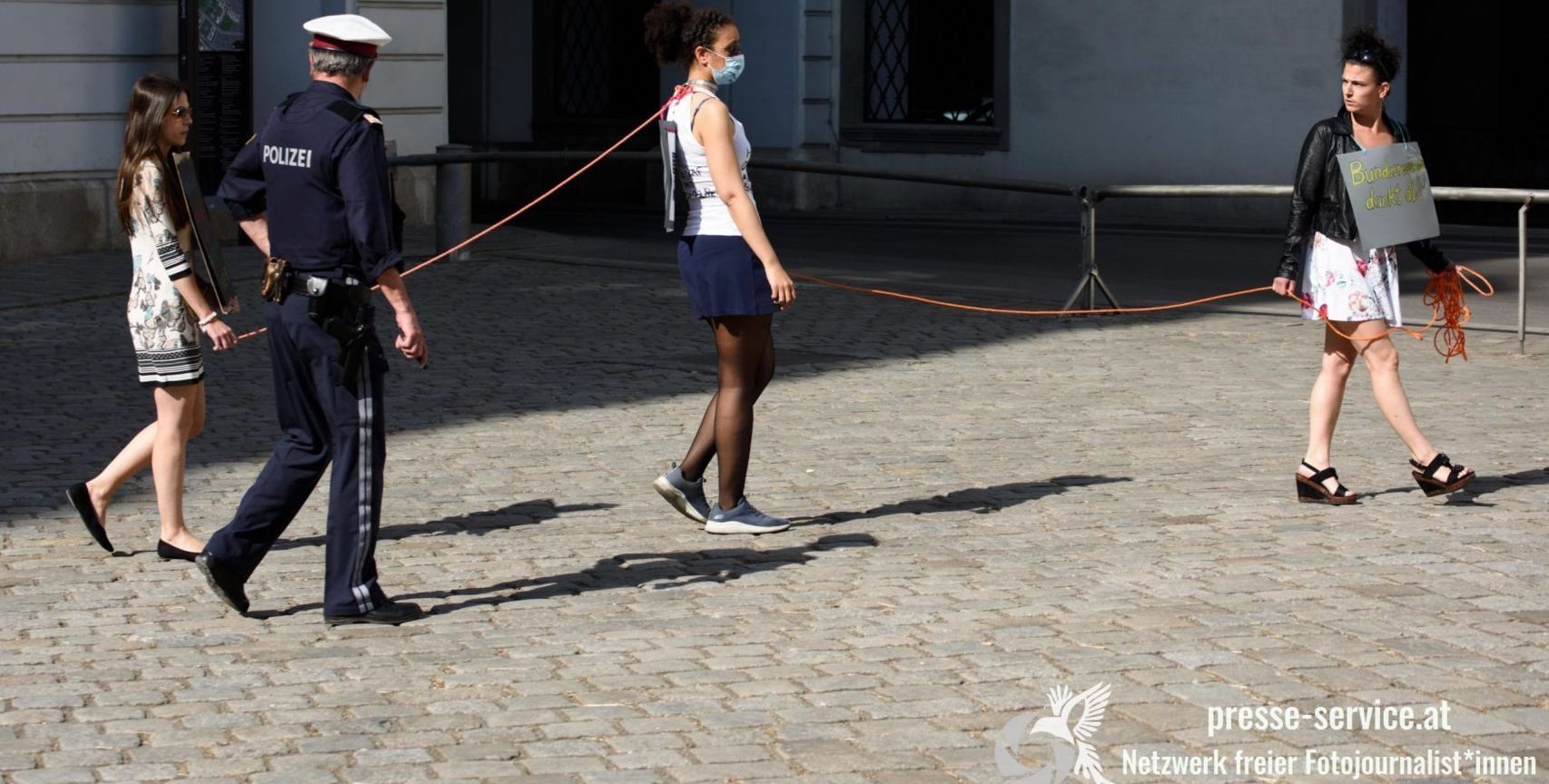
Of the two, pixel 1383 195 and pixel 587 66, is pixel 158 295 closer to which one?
pixel 1383 195

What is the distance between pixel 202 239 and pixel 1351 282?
4.04 metres

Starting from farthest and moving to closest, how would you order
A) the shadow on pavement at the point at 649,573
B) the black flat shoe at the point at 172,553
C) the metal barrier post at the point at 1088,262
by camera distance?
1. the metal barrier post at the point at 1088,262
2. the black flat shoe at the point at 172,553
3. the shadow on pavement at the point at 649,573

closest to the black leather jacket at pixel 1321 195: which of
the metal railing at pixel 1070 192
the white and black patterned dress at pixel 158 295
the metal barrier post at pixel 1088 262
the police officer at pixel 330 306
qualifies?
the metal railing at pixel 1070 192

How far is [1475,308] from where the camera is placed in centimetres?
1479

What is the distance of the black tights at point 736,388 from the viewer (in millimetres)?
7797

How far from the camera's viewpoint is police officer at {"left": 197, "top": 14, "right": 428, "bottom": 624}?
633cm

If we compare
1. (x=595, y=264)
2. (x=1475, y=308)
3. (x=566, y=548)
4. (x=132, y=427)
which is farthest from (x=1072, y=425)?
(x=595, y=264)

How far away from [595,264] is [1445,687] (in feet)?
39.4

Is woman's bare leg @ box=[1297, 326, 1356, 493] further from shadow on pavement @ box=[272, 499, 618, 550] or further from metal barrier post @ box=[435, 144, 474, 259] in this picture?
metal barrier post @ box=[435, 144, 474, 259]

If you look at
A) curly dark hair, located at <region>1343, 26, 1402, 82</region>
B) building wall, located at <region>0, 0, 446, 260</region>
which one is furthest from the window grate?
curly dark hair, located at <region>1343, 26, 1402, 82</region>

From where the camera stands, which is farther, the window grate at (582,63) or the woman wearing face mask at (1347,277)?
the window grate at (582,63)

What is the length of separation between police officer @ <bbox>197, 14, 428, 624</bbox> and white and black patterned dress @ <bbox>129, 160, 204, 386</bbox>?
749mm

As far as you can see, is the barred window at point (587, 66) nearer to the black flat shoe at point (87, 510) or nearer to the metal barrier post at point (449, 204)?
the metal barrier post at point (449, 204)

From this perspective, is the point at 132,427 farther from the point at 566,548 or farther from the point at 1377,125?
the point at 1377,125
